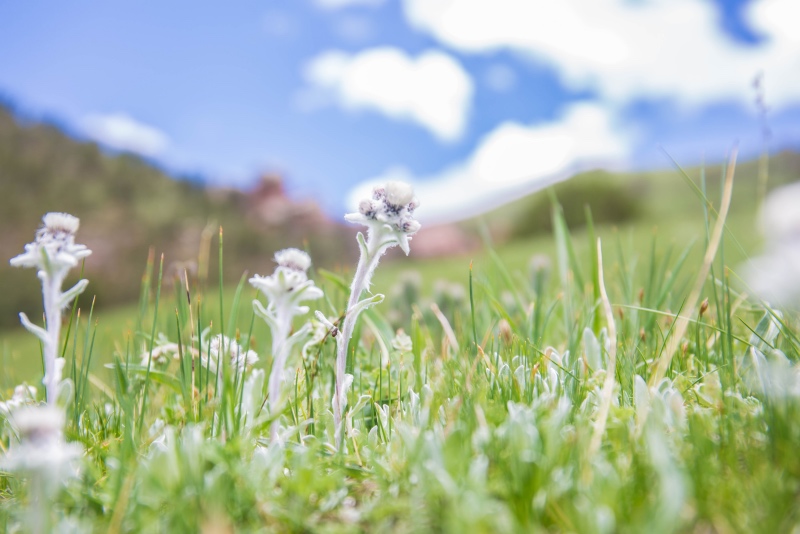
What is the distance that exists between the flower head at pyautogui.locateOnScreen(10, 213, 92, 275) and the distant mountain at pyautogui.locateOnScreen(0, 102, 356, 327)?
13.3 meters

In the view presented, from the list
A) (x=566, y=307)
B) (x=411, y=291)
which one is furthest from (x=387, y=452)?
(x=411, y=291)

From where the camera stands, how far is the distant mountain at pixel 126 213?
1580 centimetres

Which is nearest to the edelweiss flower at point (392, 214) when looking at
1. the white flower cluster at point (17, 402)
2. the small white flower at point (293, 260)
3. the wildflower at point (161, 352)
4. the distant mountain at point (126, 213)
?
the small white flower at point (293, 260)

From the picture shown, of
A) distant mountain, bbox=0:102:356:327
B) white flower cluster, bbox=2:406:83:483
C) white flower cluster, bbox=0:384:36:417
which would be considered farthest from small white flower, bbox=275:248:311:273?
distant mountain, bbox=0:102:356:327

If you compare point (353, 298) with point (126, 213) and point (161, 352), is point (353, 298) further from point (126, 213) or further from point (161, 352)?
point (126, 213)

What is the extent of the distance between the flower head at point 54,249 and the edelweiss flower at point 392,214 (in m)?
0.78

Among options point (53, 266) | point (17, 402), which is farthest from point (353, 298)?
point (17, 402)

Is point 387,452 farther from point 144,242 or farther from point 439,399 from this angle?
point 144,242

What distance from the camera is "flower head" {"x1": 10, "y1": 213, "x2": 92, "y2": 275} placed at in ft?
4.91

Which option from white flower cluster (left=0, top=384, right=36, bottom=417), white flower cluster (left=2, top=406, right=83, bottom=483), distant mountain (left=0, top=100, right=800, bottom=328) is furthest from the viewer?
distant mountain (left=0, top=100, right=800, bottom=328)

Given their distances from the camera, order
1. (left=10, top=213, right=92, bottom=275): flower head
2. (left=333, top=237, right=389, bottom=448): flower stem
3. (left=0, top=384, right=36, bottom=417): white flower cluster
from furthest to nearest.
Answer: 1. (left=0, top=384, right=36, bottom=417): white flower cluster
2. (left=333, top=237, right=389, bottom=448): flower stem
3. (left=10, top=213, right=92, bottom=275): flower head

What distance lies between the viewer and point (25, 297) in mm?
13406

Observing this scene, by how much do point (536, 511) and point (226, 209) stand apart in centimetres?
2015

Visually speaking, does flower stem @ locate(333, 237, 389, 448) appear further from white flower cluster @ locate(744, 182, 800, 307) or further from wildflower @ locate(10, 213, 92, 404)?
white flower cluster @ locate(744, 182, 800, 307)
